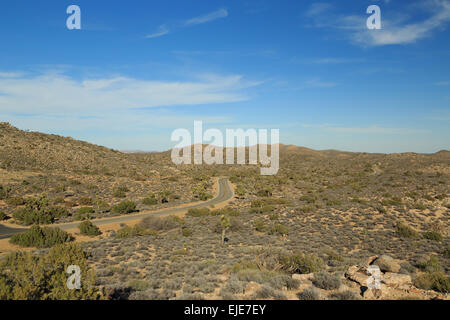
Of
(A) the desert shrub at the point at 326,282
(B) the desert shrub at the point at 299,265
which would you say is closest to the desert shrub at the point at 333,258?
(B) the desert shrub at the point at 299,265

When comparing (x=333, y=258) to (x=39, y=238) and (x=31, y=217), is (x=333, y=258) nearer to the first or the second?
(x=39, y=238)

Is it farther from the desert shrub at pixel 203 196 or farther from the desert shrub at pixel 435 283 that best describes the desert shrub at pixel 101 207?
the desert shrub at pixel 435 283

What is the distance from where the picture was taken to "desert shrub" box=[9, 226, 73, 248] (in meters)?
20.0

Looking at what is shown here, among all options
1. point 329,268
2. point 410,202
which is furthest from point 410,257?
point 410,202

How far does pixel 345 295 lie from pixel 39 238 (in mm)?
23538

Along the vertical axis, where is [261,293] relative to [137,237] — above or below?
above

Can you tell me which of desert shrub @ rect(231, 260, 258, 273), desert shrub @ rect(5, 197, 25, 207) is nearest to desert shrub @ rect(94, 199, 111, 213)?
desert shrub @ rect(5, 197, 25, 207)

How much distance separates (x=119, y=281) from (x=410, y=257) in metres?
19.3

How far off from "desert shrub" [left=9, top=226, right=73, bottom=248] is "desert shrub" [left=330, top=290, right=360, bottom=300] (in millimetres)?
21801

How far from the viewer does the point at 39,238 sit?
20.2m

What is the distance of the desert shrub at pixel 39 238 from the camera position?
65.6ft

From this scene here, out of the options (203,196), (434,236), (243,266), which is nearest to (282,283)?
(243,266)

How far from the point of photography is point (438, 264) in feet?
48.8
